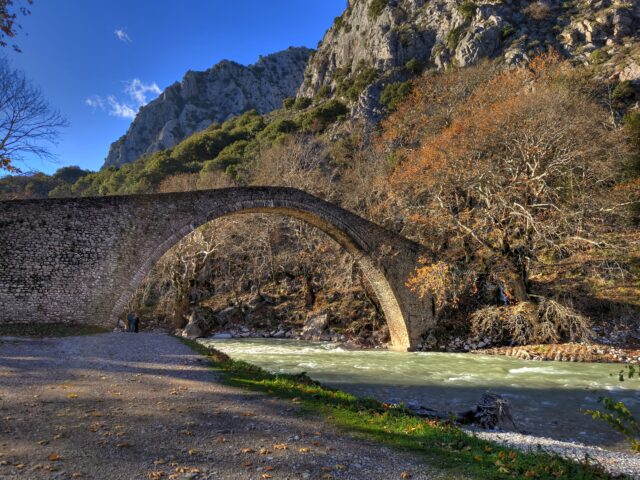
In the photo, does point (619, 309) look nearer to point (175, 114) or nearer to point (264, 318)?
point (264, 318)

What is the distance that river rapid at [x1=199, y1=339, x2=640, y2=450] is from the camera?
723cm

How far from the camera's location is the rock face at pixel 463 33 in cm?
3741

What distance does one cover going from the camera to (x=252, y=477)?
132 inches

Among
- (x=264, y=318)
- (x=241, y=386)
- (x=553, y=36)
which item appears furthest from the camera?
(x=553, y=36)

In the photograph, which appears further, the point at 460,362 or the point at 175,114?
the point at 175,114

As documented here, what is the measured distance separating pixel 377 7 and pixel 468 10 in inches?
558

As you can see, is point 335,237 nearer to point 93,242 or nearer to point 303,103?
point 93,242

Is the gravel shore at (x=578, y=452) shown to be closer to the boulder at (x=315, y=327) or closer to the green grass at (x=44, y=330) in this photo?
the green grass at (x=44, y=330)

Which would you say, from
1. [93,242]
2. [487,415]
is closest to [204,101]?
[93,242]

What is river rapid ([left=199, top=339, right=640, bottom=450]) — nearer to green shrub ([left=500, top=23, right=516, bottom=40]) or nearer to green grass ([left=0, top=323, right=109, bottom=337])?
green grass ([left=0, top=323, right=109, bottom=337])

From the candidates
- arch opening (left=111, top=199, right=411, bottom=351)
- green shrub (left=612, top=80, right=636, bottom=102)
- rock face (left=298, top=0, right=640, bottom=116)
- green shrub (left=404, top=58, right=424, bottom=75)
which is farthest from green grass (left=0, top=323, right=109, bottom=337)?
green shrub (left=404, top=58, right=424, bottom=75)

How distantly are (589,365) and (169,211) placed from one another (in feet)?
47.1

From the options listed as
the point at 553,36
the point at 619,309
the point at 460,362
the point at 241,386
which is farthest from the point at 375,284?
the point at 553,36

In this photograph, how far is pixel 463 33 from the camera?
42688 mm
